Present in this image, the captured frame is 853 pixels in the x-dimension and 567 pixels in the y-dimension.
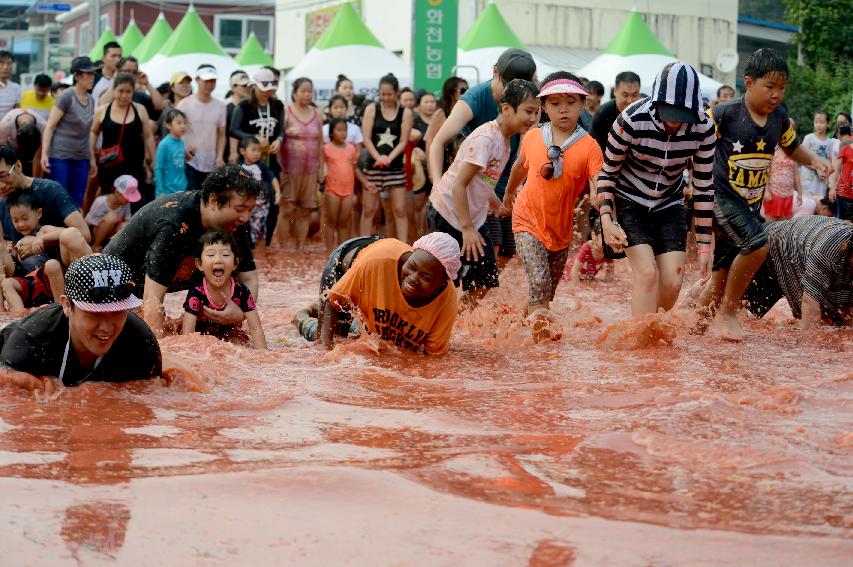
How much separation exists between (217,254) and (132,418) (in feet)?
6.98

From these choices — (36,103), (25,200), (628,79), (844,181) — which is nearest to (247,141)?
(36,103)

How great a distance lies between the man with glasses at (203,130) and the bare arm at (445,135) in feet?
20.3

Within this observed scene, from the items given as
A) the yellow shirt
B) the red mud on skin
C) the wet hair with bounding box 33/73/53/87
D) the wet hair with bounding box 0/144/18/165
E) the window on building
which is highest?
the window on building

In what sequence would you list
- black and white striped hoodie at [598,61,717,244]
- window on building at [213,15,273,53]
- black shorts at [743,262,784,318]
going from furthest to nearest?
window on building at [213,15,273,53] < black shorts at [743,262,784,318] < black and white striped hoodie at [598,61,717,244]

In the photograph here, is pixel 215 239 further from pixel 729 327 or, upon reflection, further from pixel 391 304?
pixel 729 327

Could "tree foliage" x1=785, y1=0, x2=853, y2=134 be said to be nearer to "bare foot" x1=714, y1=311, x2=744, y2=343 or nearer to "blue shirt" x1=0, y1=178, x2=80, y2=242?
"bare foot" x1=714, y1=311, x2=744, y2=343

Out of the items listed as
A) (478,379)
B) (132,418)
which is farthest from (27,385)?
(478,379)

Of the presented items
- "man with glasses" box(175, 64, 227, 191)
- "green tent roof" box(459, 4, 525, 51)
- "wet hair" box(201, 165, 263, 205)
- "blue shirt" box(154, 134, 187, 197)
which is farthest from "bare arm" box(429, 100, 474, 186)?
"green tent roof" box(459, 4, 525, 51)

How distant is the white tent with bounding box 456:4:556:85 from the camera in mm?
21188

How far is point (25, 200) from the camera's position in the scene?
29.3 feet

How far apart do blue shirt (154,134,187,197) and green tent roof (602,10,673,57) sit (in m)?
10.7

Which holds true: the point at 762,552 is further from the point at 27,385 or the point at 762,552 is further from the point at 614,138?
the point at 614,138

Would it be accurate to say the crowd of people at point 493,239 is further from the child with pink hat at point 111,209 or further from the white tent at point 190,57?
the white tent at point 190,57

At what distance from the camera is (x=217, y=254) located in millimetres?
7113
